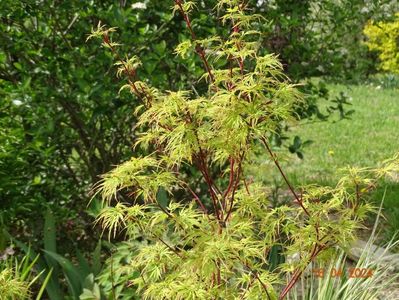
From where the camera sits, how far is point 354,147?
760 centimetres

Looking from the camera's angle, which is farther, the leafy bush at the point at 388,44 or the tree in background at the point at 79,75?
the leafy bush at the point at 388,44

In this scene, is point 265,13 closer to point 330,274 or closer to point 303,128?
point 330,274

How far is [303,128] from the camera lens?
28.8ft

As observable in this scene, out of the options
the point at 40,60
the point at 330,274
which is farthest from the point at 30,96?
the point at 330,274

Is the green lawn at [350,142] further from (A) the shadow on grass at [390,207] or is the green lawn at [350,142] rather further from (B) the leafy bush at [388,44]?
(B) the leafy bush at [388,44]

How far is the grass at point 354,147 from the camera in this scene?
5988mm

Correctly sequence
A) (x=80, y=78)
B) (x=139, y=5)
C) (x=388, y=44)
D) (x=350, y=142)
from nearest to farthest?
(x=80, y=78)
(x=139, y=5)
(x=350, y=142)
(x=388, y=44)

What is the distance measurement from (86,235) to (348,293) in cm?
202

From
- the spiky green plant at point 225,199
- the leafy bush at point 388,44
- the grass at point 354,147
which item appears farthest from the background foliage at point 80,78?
the leafy bush at point 388,44

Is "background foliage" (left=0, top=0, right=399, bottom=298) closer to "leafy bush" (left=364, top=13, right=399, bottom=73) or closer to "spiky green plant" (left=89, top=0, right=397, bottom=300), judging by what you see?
"spiky green plant" (left=89, top=0, right=397, bottom=300)
